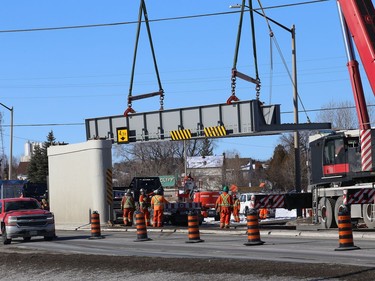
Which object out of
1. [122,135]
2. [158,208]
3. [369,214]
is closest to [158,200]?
[158,208]

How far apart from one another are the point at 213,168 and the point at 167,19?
86.0 m

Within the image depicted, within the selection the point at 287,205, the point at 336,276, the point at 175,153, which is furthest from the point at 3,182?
the point at 175,153

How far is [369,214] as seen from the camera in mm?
28797

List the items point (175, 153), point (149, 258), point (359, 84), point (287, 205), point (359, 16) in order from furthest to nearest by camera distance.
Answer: point (175, 153) < point (287, 205) < point (359, 84) < point (359, 16) < point (149, 258)

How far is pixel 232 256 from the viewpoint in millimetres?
20188

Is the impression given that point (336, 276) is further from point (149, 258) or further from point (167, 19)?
point (167, 19)

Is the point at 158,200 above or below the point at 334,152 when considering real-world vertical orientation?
below

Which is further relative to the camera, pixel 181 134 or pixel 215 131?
pixel 181 134

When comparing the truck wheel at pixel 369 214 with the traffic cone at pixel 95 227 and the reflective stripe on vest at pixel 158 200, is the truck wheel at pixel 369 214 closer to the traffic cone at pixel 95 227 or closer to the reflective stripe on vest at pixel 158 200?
the traffic cone at pixel 95 227

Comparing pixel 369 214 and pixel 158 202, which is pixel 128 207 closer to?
pixel 158 202

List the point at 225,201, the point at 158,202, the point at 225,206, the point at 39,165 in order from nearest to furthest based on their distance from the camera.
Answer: the point at 225,201
the point at 225,206
the point at 158,202
the point at 39,165

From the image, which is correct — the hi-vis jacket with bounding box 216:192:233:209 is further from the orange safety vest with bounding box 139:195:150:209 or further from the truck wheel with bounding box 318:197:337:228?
the orange safety vest with bounding box 139:195:150:209

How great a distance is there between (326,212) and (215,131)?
832 cm

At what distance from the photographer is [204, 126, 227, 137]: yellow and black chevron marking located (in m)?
37.0
